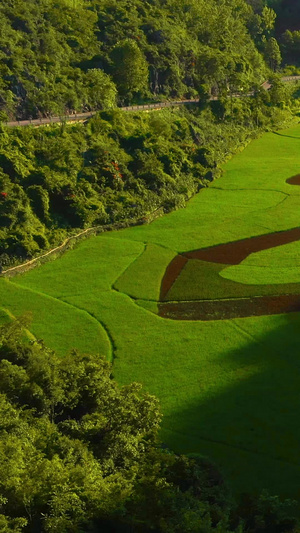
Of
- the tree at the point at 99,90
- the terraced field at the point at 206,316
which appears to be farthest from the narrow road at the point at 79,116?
the terraced field at the point at 206,316

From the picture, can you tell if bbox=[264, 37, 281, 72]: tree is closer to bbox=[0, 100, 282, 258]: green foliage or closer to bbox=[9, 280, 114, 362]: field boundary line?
bbox=[0, 100, 282, 258]: green foliage

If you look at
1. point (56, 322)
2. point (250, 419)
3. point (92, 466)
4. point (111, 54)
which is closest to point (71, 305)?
point (56, 322)

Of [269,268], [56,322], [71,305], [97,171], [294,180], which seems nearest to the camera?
[56,322]

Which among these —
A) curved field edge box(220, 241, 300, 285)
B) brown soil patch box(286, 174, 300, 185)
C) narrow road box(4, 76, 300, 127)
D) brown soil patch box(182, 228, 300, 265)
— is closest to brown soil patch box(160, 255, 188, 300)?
brown soil patch box(182, 228, 300, 265)

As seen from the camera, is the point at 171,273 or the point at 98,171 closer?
the point at 171,273

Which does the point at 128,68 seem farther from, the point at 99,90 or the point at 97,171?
the point at 97,171

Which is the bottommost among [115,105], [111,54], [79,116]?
[79,116]
